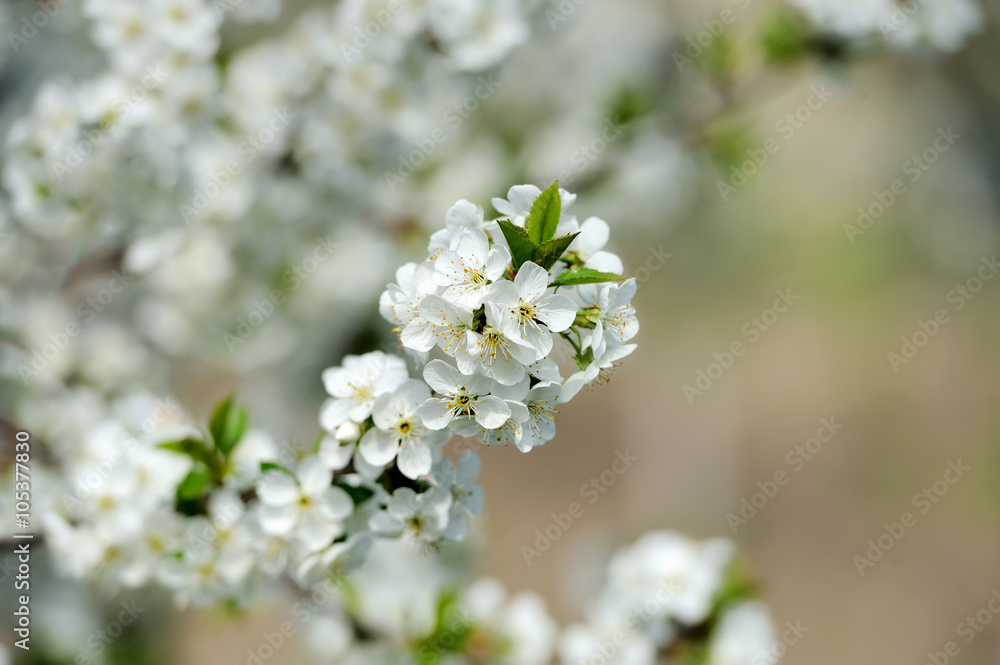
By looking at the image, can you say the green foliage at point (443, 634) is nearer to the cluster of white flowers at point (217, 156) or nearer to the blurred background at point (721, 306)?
the blurred background at point (721, 306)

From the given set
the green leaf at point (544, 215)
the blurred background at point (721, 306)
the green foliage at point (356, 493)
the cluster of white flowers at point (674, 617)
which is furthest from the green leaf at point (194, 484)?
the cluster of white flowers at point (674, 617)

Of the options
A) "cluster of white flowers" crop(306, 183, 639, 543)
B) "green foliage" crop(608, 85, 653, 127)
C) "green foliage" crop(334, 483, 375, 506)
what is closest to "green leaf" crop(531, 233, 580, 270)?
"cluster of white flowers" crop(306, 183, 639, 543)

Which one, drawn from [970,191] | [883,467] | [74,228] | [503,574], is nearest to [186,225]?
[74,228]

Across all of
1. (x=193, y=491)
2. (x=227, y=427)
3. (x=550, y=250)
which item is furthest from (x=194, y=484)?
(x=550, y=250)

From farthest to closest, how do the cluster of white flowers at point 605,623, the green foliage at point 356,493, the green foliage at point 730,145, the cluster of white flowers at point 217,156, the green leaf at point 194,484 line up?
1. the green foliage at point 730,145
2. the cluster of white flowers at point 605,623
3. the cluster of white flowers at point 217,156
4. the green leaf at point 194,484
5. the green foliage at point 356,493

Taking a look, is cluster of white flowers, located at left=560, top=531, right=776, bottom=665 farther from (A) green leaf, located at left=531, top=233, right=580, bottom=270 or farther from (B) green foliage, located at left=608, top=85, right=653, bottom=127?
(B) green foliage, located at left=608, top=85, right=653, bottom=127

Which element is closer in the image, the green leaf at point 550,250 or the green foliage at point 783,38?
the green leaf at point 550,250

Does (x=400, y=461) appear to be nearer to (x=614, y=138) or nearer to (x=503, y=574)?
(x=614, y=138)
